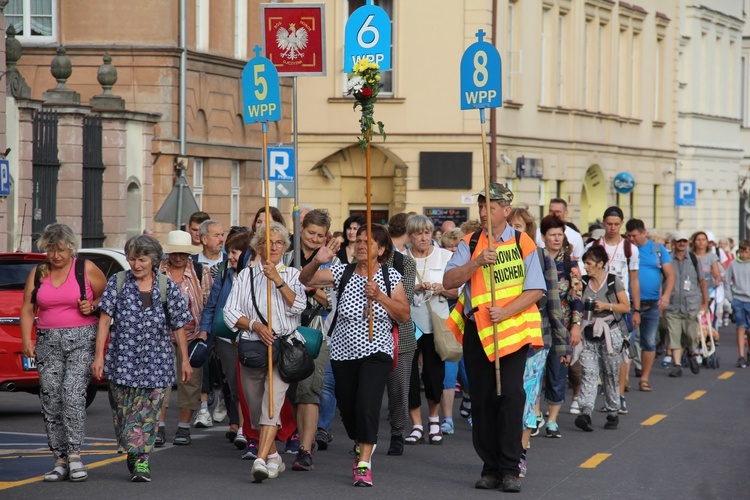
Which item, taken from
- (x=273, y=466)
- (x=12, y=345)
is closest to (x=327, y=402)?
(x=273, y=466)

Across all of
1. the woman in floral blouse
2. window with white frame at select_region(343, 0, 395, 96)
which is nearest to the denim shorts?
the woman in floral blouse

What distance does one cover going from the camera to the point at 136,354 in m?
11.0

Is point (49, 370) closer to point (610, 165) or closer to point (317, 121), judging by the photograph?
point (317, 121)

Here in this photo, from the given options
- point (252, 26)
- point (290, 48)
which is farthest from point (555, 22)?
point (290, 48)

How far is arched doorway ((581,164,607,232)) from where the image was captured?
47625 mm

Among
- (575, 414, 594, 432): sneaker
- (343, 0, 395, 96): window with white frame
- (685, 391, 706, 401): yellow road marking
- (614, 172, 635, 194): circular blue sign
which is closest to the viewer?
(575, 414, 594, 432): sneaker

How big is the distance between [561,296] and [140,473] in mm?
4426

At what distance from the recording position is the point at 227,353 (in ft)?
40.2

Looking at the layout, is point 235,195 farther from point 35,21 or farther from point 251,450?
point 251,450

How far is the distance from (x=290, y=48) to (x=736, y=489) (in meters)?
7.09

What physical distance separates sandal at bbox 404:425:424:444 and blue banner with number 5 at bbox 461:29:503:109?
266 cm

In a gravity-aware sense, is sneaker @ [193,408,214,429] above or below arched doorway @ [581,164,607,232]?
below

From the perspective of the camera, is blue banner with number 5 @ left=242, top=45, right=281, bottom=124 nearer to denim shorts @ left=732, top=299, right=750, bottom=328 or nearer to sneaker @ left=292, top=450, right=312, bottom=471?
sneaker @ left=292, top=450, right=312, bottom=471

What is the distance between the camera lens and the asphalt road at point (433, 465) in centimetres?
1076
